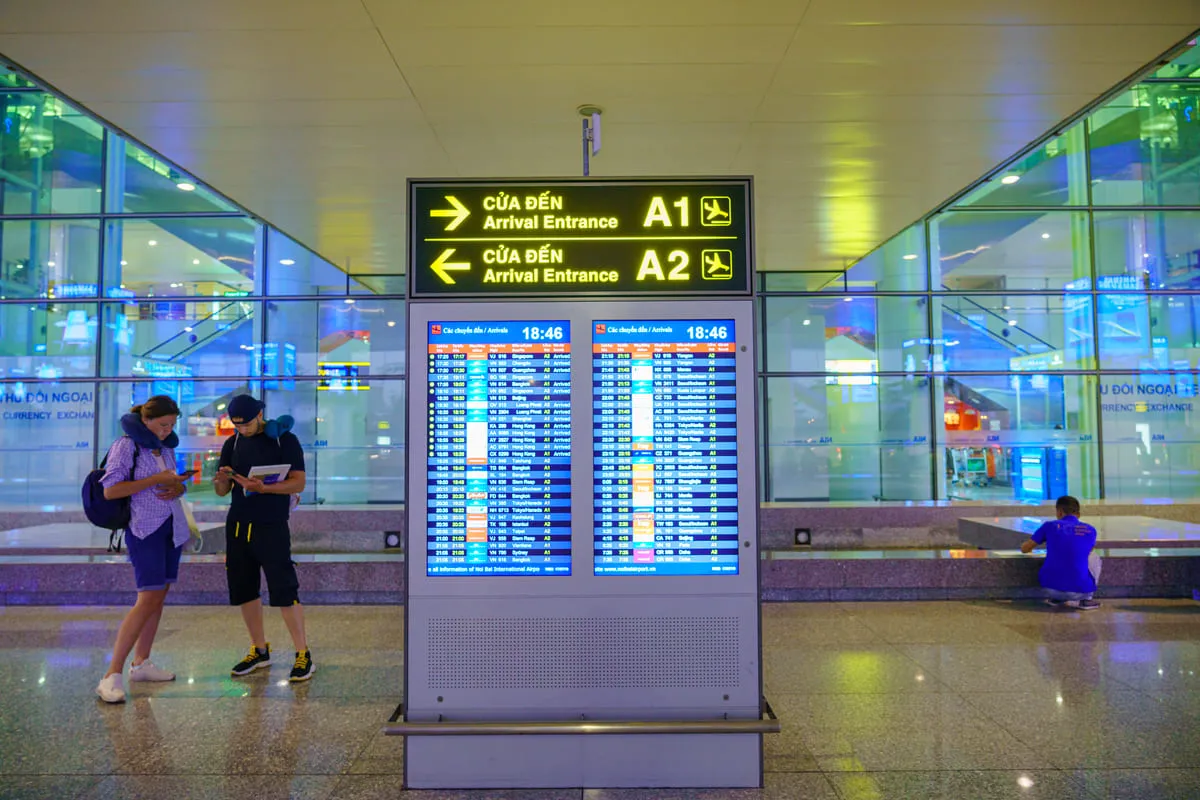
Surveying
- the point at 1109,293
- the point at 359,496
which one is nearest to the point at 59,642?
the point at 359,496

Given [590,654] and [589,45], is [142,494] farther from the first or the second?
[589,45]

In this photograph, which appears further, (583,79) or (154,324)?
(154,324)

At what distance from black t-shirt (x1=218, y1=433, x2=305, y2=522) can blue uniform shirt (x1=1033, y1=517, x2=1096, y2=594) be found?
6.45 meters

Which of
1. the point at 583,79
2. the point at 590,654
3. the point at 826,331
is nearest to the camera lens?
the point at 590,654

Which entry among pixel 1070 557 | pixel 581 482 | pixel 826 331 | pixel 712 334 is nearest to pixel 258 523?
pixel 581 482

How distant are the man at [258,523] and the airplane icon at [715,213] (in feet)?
10.3

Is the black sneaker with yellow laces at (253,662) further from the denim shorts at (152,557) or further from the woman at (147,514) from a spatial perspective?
the denim shorts at (152,557)

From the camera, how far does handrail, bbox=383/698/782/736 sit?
367 centimetres

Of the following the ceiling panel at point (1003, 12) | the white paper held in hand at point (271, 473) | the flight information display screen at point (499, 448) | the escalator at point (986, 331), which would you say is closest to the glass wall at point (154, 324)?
the white paper held in hand at point (271, 473)

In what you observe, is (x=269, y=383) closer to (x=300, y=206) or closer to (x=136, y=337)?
(x=136, y=337)

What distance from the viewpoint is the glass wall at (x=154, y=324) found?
49.7ft

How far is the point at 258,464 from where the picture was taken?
532cm

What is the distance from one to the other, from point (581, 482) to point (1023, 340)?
48.2 ft

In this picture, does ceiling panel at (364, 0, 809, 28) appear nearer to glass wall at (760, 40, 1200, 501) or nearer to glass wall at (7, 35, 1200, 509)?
glass wall at (7, 35, 1200, 509)
